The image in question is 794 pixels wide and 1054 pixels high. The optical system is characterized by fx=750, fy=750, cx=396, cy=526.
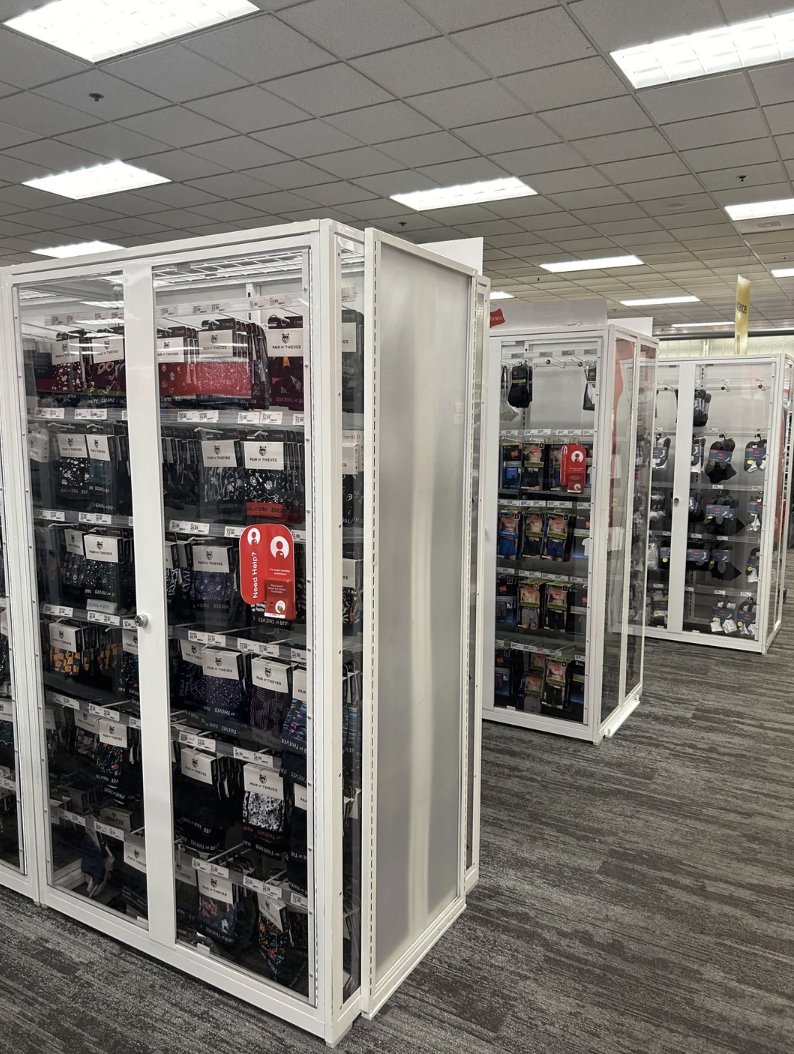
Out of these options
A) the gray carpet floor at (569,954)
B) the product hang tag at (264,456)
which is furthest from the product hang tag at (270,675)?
the gray carpet floor at (569,954)

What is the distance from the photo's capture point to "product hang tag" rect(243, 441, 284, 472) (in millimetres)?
2148

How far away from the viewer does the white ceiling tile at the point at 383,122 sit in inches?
207

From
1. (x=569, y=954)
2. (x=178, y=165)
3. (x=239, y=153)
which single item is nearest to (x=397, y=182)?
(x=239, y=153)

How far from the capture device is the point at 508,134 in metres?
5.65

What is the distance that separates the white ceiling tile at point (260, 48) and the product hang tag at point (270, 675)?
363 cm

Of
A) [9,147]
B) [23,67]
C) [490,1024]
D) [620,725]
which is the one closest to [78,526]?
[490,1024]

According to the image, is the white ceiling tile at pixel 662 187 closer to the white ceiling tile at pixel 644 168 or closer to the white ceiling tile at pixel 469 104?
the white ceiling tile at pixel 644 168

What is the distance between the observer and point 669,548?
6516 mm

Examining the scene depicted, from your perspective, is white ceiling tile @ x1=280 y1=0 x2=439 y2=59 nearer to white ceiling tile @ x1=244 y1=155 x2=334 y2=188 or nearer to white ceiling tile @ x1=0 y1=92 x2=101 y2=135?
white ceiling tile @ x1=244 y1=155 x2=334 y2=188

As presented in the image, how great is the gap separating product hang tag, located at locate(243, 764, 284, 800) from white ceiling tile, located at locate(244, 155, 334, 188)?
5559 millimetres

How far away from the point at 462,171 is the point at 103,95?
2.94 meters

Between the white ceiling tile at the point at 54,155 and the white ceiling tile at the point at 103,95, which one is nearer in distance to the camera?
the white ceiling tile at the point at 103,95

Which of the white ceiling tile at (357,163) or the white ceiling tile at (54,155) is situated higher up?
the white ceiling tile at (54,155)

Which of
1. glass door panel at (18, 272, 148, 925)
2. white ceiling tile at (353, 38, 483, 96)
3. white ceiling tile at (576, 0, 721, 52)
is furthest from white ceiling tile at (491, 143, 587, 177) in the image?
glass door panel at (18, 272, 148, 925)
